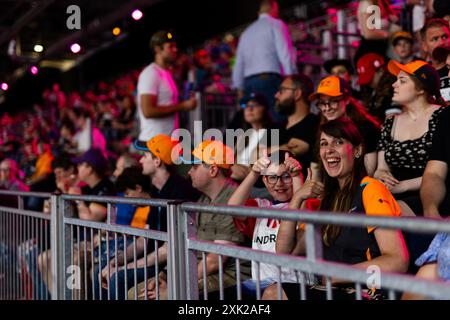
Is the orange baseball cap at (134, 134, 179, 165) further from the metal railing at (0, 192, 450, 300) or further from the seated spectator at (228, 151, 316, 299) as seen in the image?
the seated spectator at (228, 151, 316, 299)

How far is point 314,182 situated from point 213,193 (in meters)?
1.08

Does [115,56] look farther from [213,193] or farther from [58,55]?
[213,193]

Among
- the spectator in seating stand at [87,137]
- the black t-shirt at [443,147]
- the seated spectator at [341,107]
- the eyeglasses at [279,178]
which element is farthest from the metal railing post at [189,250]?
the spectator in seating stand at [87,137]

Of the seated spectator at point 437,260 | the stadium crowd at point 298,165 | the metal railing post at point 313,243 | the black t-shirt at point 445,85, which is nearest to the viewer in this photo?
the metal railing post at point 313,243

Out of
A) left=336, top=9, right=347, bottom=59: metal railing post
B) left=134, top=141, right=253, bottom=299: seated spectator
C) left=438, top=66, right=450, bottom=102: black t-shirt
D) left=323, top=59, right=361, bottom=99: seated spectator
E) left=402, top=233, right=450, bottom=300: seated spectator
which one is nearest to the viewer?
left=402, top=233, right=450, bottom=300: seated spectator

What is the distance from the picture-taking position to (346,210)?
9.93 feet

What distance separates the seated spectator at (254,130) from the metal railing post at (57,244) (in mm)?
1630

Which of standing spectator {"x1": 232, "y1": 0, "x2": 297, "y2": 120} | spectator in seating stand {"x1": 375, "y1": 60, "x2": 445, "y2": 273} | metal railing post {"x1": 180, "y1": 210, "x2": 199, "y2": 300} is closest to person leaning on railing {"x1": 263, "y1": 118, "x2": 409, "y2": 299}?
metal railing post {"x1": 180, "y1": 210, "x2": 199, "y2": 300}

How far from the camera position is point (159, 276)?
10.4 feet

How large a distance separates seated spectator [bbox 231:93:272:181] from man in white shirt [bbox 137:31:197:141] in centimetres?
68

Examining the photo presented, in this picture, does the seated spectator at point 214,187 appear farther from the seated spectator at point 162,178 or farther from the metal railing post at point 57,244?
the metal railing post at point 57,244

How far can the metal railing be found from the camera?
167 cm

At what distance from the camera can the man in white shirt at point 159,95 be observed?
230 inches
